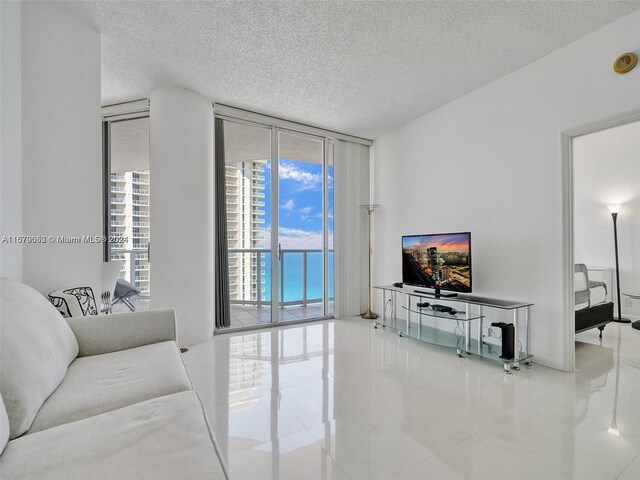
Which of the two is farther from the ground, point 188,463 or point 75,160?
point 75,160

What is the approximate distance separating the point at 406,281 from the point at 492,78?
7.75 ft

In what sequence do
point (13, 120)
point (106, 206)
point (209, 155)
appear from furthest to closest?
point (106, 206)
point (209, 155)
point (13, 120)

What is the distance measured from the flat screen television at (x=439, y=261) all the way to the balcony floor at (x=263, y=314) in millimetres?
1699

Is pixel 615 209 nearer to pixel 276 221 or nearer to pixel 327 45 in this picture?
pixel 327 45

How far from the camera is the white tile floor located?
1.47 metres

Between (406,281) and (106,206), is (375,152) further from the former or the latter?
(106,206)

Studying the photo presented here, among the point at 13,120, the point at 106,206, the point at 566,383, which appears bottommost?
the point at 566,383

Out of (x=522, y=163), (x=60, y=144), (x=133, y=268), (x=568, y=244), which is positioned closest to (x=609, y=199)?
(x=522, y=163)

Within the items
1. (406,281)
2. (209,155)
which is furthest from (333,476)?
(209,155)

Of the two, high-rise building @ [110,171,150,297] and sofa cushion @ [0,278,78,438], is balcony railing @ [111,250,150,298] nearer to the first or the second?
high-rise building @ [110,171,150,297]

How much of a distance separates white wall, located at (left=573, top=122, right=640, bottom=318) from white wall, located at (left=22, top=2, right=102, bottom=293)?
20.0 feet

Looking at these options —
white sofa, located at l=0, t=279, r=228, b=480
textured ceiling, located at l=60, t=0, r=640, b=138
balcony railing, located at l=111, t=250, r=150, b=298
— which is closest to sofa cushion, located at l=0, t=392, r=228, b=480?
white sofa, located at l=0, t=279, r=228, b=480

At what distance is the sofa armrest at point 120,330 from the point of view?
5.74 feet

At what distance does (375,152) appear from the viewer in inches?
Result: 192
